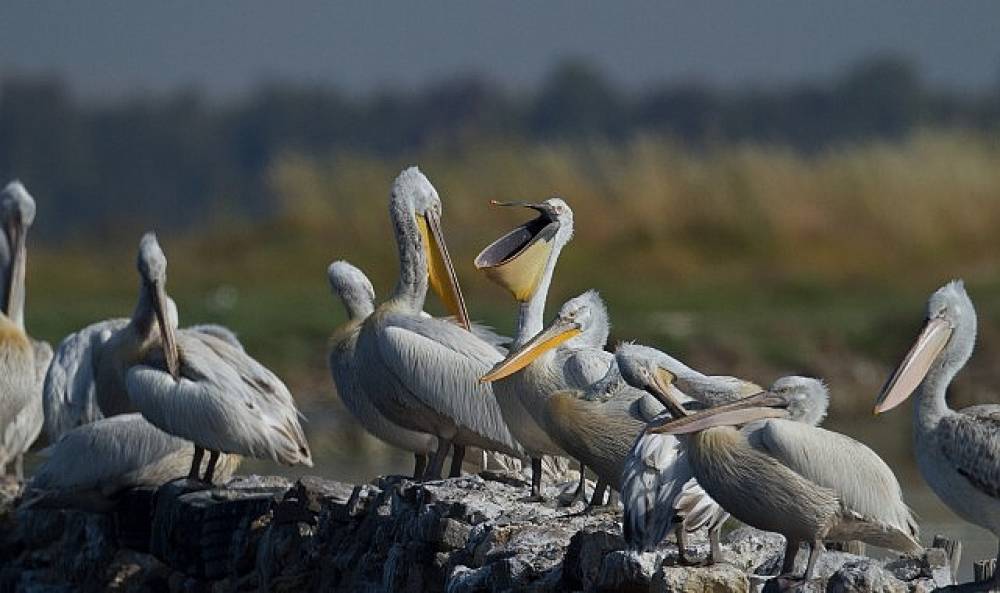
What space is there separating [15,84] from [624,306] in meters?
75.7

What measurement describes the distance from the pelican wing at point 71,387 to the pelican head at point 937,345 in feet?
14.9

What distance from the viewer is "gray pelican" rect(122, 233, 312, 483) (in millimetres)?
8148

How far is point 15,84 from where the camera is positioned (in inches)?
3602

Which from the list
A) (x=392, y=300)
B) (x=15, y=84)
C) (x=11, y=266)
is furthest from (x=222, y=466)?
(x=15, y=84)

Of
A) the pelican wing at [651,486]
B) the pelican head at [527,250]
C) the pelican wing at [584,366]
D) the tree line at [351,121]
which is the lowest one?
the tree line at [351,121]

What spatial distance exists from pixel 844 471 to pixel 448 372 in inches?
84.6

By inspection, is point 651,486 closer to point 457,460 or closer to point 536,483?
point 536,483

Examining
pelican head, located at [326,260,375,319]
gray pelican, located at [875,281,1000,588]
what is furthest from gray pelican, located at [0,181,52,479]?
gray pelican, located at [875,281,1000,588]

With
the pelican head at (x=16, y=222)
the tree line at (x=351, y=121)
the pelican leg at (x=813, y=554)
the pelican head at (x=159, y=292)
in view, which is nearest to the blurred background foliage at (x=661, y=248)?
the pelican head at (x=16, y=222)

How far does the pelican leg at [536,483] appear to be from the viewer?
6973 mm

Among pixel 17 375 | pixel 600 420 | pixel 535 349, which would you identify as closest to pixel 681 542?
pixel 600 420

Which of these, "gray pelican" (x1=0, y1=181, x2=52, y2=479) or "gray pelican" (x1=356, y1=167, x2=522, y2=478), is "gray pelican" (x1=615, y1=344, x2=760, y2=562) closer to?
"gray pelican" (x1=356, y1=167, x2=522, y2=478)

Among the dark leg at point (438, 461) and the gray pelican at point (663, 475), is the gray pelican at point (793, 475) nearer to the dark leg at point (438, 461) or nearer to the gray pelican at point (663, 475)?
the gray pelican at point (663, 475)

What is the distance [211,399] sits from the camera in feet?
26.8
